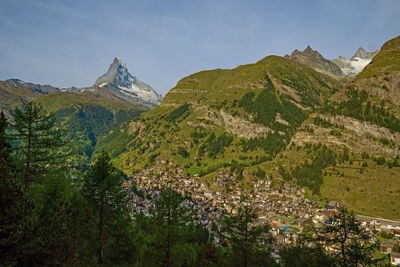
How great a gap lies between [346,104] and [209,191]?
137 meters

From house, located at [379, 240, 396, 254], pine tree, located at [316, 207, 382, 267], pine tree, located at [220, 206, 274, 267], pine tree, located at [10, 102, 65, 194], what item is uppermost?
pine tree, located at [10, 102, 65, 194]

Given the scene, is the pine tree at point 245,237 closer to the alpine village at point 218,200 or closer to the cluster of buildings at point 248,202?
the alpine village at point 218,200

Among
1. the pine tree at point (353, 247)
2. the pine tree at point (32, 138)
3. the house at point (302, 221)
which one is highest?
the pine tree at point (32, 138)

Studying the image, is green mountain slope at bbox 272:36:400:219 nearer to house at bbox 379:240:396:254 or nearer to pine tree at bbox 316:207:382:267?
house at bbox 379:240:396:254

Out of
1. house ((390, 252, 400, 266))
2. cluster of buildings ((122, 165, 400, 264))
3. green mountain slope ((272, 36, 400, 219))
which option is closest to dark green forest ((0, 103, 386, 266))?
cluster of buildings ((122, 165, 400, 264))

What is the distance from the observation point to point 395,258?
75438mm

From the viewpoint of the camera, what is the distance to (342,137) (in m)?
177

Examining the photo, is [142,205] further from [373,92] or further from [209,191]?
[373,92]

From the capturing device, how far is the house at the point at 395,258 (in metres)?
74.4

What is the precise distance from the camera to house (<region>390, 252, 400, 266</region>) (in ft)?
244

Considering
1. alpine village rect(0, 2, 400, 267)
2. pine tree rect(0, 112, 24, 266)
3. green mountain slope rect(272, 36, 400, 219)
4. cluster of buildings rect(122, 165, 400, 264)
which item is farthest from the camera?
green mountain slope rect(272, 36, 400, 219)

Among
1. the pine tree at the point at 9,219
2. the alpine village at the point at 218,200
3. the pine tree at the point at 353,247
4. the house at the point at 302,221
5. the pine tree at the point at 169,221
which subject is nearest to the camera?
the pine tree at the point at 9,219

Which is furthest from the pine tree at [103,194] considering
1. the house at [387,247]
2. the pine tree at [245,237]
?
the house at [387,247]

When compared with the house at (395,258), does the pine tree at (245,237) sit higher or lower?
higher
